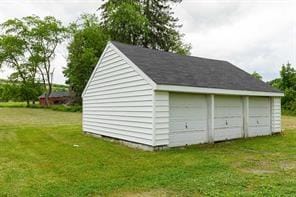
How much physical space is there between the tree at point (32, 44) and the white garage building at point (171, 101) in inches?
1256

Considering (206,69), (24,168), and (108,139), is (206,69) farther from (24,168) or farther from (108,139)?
(24,168)

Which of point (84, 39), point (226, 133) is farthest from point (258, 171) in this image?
point (84, 39)

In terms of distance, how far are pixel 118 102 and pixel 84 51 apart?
27064 millimetres

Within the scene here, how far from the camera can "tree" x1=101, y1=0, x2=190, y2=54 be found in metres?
36.6

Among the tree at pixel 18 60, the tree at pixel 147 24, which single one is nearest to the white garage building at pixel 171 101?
the tree at pixel 147 24

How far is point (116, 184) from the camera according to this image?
5828 mm

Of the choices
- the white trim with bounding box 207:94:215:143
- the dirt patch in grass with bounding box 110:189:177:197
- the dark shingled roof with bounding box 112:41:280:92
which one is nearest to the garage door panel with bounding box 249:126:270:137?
the dark shingled roof with bounding box 112:41:280:92

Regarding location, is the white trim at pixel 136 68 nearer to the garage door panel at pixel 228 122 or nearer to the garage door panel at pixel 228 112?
the garage door panel at pixel 228 112

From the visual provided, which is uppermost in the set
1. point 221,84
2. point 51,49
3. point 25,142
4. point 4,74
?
point 51,49

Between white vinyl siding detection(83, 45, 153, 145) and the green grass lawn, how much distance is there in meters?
0.77

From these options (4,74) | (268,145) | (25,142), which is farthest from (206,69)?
(4,74)

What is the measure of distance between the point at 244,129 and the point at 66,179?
8.83 metres

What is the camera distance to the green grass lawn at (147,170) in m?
5.39

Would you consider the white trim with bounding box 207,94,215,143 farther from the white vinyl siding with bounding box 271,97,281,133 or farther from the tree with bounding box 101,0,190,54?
the tree with bounding box 101,0,190,54
